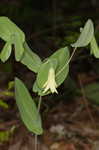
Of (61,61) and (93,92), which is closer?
(61,61)

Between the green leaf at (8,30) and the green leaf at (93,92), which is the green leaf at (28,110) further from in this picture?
the green leaf at (93,92)

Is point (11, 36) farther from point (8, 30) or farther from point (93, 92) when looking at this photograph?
point (93, 92)

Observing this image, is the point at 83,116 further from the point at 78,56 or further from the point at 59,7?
the point at 59,7

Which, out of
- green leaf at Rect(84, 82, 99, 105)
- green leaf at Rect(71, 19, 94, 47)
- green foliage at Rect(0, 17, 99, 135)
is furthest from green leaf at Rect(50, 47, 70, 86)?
green leaf at Rect(84, 82, 99, 105)

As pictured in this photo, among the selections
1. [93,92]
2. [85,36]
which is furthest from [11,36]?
[93,92]

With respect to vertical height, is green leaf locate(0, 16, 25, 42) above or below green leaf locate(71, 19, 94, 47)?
above

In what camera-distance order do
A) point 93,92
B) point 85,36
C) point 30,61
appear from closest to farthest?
point 85,36
point 30,61
point 93,92

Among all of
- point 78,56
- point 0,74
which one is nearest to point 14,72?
point 0,74

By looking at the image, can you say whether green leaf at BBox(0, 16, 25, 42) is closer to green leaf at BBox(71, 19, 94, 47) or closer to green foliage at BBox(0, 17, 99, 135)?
green foliage at BBox(0, 17, 99, 135)
